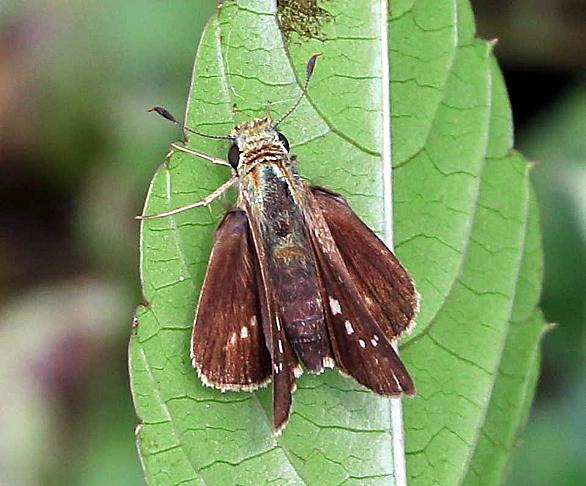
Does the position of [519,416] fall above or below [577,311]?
above

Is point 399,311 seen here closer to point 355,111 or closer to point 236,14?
point 355,111

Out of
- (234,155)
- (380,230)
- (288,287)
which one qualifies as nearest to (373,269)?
(380,230)

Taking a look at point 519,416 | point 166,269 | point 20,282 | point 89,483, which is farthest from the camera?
point 20,282

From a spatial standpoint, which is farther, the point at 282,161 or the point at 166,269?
the point at 282,161

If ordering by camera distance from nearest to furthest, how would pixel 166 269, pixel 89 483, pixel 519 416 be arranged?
pixel 166 269 → pixel 519 416 → pixel 89 483

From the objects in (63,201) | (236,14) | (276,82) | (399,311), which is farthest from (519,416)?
(63,201)

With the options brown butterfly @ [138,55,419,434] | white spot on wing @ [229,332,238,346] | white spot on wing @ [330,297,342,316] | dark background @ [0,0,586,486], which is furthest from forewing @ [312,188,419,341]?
dark background @ [0,0,586,486]

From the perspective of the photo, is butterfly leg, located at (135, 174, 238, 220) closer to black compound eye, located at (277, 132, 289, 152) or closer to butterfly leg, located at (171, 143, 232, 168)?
butterfly leg, located at (171, 143, 232, 168)

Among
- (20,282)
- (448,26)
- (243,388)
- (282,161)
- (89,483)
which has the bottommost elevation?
(89,483)
